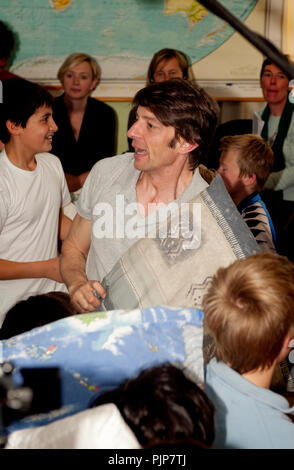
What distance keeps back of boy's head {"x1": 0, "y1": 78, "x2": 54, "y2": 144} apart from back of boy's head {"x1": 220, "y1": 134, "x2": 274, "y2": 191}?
3.12ft

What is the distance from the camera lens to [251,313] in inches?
47.2

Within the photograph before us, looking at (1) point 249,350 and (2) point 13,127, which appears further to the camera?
(2) point 13,127

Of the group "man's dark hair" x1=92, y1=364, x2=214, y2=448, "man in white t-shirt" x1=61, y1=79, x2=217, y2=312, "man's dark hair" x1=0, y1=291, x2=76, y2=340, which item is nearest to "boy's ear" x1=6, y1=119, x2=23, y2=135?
"man in white t-shirt" x1=61, y1=79, x2=217, y2=312

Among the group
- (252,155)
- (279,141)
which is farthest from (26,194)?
(279,141)

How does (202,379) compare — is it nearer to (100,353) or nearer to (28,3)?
(100,353)

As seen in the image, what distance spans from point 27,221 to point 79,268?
55cm

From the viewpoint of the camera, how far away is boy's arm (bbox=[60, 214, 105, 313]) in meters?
1.59

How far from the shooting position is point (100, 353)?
3.67 ft

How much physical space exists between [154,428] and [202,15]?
3.98 meters

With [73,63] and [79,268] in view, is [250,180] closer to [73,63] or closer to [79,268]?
[79,268]

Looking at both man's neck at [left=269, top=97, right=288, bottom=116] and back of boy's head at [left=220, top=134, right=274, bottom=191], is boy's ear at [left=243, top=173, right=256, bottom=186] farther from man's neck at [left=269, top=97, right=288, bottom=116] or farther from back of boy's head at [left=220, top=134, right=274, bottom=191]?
man's neck at [left=269, top=97, right=288, bottom=116]

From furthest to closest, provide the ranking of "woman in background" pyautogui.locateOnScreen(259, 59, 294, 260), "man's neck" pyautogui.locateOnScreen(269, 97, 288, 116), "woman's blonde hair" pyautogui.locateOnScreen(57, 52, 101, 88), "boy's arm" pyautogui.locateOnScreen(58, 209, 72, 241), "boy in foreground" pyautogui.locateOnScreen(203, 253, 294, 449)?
"woman's blonde hair" pyautogui.locateOnScreen(57, 52, 101, 88) → "man's neck" pyautogui.locateOnScreen(269, 97, 288, 116) → "woman in background" pyautogui.locateOnScreen(259, 59, 294, 260) → "boy's arm" pyautogui.locateOnScreen(58, 209, 72, 241) → "boy in foreground" pyautogui.locateOnScreen(203, 253, 294, 449)
